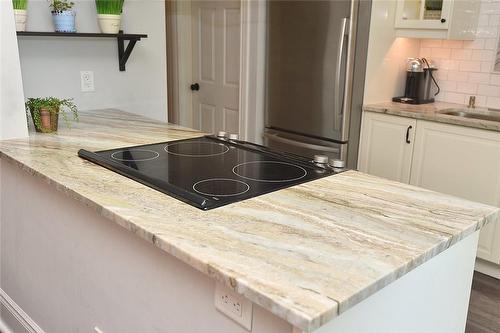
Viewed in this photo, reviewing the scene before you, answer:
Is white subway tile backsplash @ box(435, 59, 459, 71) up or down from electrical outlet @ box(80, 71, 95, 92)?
up

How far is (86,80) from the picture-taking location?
2.82 metres

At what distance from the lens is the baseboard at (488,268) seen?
2930 millimetres

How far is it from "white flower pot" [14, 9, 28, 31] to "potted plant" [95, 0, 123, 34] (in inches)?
15.8

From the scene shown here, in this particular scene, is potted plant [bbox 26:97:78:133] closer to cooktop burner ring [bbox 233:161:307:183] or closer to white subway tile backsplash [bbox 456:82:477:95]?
cooktop burner ring [bbox 233:161:307:183]

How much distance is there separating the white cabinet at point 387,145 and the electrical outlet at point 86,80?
1818mm

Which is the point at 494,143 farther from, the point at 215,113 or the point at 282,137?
the point at 215,113

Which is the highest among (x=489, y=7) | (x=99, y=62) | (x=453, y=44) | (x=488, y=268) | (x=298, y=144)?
(x=489, y=7)

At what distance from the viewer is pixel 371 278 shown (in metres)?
0.99

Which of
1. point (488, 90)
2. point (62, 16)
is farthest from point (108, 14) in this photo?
point (488, 90)

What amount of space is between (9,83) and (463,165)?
8.22ft

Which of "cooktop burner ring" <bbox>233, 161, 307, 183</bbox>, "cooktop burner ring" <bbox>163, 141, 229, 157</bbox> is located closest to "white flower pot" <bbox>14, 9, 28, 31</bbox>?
"cooktop burner ring" <bbox>163, 141, 229, 157</bbox>

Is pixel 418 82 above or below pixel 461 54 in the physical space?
below

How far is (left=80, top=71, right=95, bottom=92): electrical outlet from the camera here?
2.81m

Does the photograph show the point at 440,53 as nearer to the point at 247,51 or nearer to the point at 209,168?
the point at 247,51
